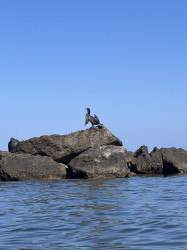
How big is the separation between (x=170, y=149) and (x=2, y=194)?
11.4 metres

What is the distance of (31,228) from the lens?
327 inches

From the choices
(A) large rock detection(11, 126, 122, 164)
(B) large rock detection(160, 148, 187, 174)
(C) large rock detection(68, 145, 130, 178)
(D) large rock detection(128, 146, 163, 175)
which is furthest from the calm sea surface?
(B) large rock detection(160, 148, 187, 174)

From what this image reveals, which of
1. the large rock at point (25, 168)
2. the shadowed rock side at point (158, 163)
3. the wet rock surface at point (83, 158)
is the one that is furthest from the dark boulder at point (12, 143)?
the shadowed rock side at point (158, 163)

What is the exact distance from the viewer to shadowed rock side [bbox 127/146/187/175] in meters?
21.5

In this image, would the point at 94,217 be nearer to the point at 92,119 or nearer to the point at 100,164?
the point at 100,164

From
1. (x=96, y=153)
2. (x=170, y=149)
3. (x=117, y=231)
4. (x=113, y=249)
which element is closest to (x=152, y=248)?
(x=113, y=249)

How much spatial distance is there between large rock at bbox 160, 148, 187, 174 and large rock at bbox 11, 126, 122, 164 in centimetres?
285

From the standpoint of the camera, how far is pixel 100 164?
1884 cm

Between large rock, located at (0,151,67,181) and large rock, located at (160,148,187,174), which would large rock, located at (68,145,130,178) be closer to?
large rock, located at (0,151,67,181)

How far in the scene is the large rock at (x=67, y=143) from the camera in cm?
2036

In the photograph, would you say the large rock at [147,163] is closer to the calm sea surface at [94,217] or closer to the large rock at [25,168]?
the large rock at [25,168]

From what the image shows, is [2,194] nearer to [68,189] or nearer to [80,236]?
[68,189]

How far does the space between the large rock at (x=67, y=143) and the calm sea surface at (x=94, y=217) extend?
15.3 ft

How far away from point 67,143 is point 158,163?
520 cm
